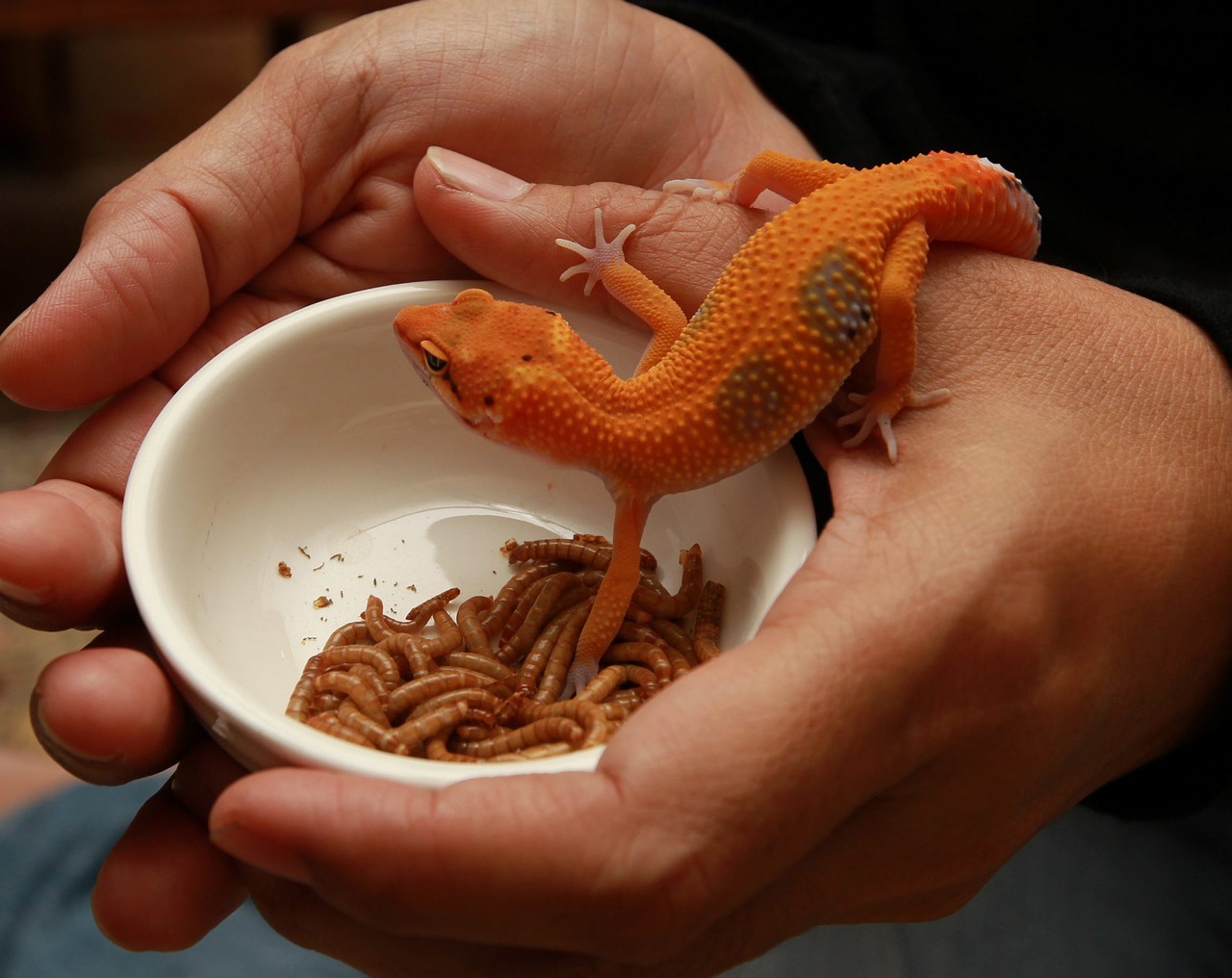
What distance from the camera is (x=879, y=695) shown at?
173cm

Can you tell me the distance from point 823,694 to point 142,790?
8.96 ft

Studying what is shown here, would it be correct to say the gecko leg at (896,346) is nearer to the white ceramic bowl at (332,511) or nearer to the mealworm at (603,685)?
the white ceramic bowl at (332,511)

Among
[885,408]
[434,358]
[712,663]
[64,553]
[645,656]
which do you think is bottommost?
[645,656]

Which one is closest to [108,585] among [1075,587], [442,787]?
[442,787]

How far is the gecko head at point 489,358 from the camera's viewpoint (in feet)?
6.85

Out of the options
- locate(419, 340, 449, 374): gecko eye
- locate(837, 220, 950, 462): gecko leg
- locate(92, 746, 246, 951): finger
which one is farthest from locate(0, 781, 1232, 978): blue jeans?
locate(419, 340, 449, 374): gecko eye

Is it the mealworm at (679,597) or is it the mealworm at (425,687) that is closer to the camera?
the mealworm at (425,687)

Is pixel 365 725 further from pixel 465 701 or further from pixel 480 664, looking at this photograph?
pixel 480 664

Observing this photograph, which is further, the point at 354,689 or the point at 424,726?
the point at 354,689

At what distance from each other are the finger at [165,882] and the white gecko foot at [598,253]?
1.37m

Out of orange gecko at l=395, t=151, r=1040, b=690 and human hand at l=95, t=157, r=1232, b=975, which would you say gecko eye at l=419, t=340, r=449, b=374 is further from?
human hand at l=95, t=157, r=1232, b=975

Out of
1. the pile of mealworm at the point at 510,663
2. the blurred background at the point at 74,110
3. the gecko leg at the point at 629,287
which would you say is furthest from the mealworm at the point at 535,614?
the blurred background at the point at 74,110

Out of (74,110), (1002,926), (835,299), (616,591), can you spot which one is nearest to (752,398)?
(835,299)

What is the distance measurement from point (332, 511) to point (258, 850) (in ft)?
4.30
